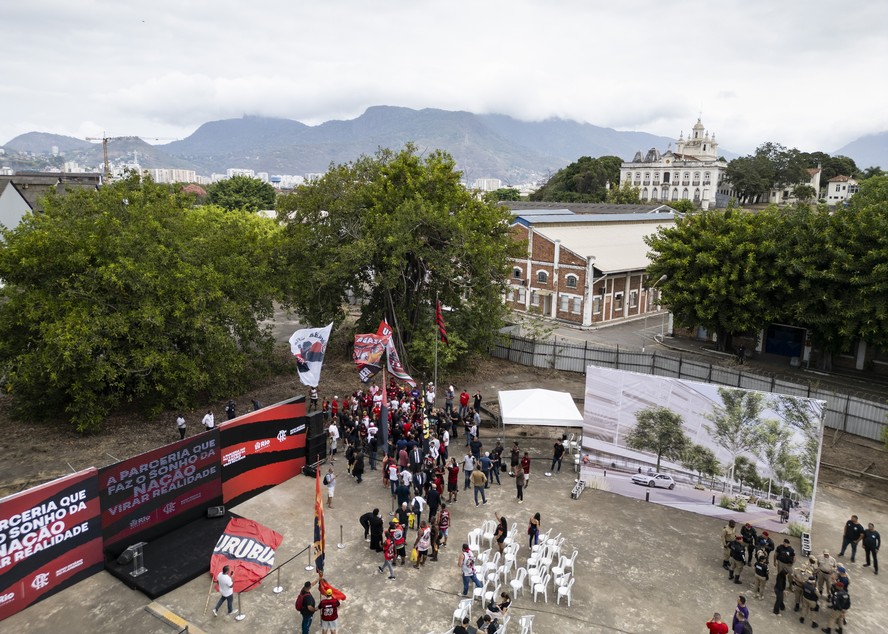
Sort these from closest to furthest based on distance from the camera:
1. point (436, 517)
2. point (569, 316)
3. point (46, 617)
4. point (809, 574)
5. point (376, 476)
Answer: point (46, 617) < point (809, 574) < point (436, 517) < point (376, 476) < point (569, 316)

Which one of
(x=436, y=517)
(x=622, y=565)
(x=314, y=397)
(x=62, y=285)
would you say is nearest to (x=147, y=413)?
(x=62, y=285)

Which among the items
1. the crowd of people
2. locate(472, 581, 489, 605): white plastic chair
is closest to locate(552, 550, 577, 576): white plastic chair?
locate(472, 581, 489, 605): white plastic chair

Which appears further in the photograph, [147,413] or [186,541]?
[147,413]

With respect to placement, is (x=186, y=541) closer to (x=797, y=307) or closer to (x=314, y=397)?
(x=314, y=397)

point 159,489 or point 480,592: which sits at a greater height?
point 159,489

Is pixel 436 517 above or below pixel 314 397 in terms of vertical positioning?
below

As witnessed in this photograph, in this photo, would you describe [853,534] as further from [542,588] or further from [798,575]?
[542,588]

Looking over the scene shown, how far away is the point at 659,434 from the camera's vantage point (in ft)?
60.9

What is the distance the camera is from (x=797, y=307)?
3061cm

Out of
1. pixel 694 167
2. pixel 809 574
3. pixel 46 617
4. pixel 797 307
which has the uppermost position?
pixel 694 167

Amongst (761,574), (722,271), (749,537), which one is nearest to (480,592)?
(761,574)

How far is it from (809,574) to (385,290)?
2187 centimetres

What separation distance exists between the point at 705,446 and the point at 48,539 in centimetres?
1785

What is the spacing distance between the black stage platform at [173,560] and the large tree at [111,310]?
8765mm
